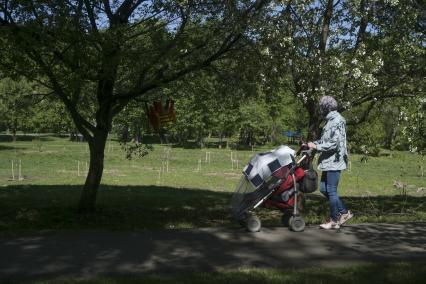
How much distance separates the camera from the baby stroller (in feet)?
26.2

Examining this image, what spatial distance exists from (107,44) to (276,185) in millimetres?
3772

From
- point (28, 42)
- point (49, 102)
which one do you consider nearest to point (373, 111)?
point (49, 102)

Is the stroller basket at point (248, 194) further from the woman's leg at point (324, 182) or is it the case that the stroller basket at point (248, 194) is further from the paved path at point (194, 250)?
the woman's leg at point (324, 182)

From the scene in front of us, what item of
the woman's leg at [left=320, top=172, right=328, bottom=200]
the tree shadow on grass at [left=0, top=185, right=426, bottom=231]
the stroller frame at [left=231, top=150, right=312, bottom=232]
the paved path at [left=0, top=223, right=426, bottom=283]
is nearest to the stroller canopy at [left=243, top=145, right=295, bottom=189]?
the stroller frame at [left=231, top=150, right=312, bottom=232]

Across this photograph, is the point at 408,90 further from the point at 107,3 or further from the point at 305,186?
the point at 107,3

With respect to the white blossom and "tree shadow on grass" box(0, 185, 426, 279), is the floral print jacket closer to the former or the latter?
"tree shadow on grass" box(0, 185, 426, 279)

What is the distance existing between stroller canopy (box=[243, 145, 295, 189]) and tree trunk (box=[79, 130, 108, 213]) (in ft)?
14.7

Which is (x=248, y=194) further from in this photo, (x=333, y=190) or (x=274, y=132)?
(x=274, y=132)

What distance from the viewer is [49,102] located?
48.3 ft

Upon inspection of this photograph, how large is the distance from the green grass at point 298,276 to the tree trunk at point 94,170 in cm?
630

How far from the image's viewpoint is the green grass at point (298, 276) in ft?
17.7

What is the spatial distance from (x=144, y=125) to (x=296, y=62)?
17.6 ft

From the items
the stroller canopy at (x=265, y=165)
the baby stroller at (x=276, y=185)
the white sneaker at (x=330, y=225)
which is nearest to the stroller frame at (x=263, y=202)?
the baby stroller at (x=276, y=185)

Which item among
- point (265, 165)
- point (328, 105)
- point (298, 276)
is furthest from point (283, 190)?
point (298, 276)
